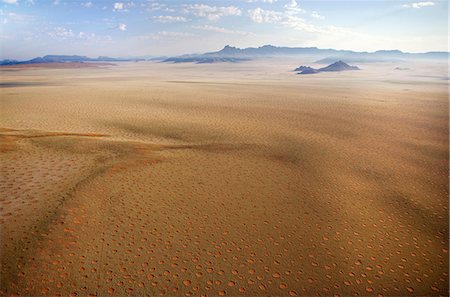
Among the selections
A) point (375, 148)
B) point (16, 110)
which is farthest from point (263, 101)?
point (16, 110)

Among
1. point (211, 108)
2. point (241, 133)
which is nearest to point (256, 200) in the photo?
point (241, 133)

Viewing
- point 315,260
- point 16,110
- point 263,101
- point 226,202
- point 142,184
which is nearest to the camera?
point 315,260

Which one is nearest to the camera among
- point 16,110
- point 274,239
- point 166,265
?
point 166,265

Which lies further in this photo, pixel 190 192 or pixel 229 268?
pixel 190 192

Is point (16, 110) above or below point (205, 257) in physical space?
above

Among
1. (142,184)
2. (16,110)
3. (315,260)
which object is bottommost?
(315,260)

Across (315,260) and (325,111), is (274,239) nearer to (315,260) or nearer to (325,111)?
(315,260)

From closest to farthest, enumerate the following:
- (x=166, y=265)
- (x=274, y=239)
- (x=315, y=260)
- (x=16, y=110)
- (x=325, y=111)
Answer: (x=166, y=265) < (x=315, y=260) < (x=274, y=239) < (x=16, y=110) < (x=325, y=111)

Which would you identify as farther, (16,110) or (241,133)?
(16,110)

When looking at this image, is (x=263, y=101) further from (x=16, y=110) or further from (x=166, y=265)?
(x=166, y=265)
